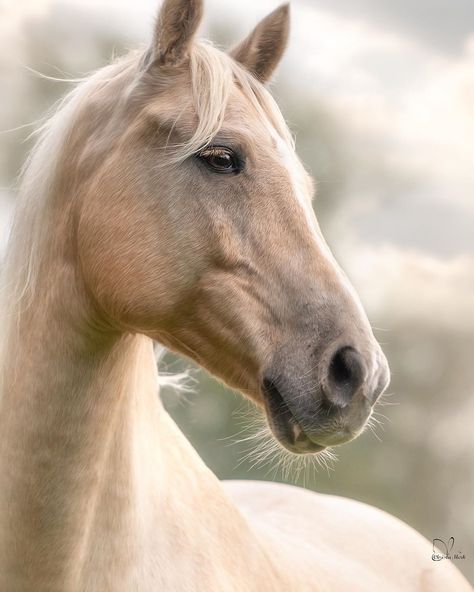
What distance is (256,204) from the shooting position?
2445 millimetres

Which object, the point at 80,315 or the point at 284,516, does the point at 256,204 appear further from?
the point at 284,516

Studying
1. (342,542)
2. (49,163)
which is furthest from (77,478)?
(342,542)

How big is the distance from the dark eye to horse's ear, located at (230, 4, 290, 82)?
52cm

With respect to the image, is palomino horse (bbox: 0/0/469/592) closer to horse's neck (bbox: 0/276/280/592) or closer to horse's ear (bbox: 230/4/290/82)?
horse's neck (bbox: 0/276/280/592)

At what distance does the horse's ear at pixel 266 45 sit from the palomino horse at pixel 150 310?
0.40 ft

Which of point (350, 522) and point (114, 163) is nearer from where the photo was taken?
point (114, 163)

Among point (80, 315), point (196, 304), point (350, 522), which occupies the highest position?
point (196, 304)

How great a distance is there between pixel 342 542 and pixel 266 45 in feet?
7.50

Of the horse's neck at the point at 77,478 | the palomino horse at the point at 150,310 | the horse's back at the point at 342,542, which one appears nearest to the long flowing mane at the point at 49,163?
the palomino horse at the point at 150,310

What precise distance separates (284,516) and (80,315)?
1.85m

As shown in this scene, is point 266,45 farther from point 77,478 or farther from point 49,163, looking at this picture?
point 77,478

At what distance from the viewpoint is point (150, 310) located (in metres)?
2.50

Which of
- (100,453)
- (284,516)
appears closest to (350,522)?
(284,516)

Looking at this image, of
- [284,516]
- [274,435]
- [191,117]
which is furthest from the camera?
[284,516]
